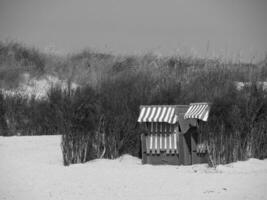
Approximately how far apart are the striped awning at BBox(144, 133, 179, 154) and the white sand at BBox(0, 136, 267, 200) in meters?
0.48

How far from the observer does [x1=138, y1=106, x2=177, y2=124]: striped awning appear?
9445mm

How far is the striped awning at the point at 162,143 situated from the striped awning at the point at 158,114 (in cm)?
48

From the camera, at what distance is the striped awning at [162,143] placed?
9.65 metres

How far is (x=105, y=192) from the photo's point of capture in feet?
22.0

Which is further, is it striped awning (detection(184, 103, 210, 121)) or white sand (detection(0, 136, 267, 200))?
striped awning (detection(184, 103, 210, 121))

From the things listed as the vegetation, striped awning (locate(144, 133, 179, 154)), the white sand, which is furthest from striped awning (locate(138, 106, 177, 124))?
the white sand

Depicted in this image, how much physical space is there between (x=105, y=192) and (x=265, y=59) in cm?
1679

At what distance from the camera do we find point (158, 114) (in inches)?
380

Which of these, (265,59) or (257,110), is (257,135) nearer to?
(257,110)

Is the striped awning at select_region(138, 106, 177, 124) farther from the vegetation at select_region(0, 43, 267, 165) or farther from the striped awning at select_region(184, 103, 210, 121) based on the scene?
the vegetation at select_region(0, 43, 267, 165)

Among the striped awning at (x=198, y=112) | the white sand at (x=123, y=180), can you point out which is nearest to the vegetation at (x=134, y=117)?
the striped awning at (x=198, y=112)

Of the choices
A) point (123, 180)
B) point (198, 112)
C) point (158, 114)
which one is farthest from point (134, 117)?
point (123, 180)

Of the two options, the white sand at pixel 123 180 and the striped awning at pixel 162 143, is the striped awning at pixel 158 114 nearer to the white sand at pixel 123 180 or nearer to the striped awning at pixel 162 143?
the striped awning at pixel 162 143

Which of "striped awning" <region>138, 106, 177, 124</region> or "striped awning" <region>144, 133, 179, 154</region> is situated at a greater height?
"striped awning" <region>138, 106, 177, 124</region>
